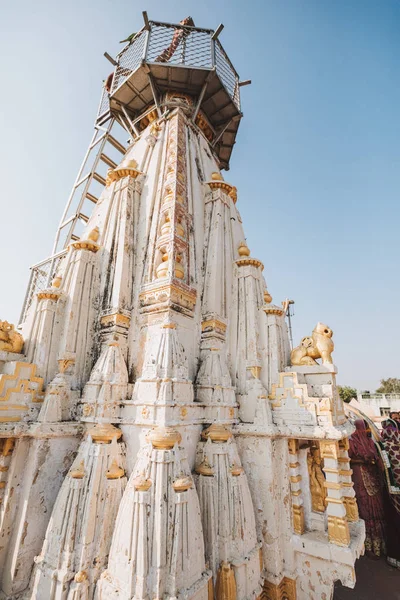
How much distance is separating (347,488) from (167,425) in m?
5.17

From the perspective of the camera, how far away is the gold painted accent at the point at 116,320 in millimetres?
5930

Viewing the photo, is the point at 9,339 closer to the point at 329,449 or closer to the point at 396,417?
the point at 329,449

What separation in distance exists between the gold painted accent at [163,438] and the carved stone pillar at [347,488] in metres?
4.61

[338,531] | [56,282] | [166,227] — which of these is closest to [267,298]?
[166,227]

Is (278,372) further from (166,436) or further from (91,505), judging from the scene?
(91,505)

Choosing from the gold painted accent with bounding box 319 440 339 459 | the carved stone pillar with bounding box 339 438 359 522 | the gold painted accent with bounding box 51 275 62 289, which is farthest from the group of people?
the gold painted accent with bounding box 51 275 62 289

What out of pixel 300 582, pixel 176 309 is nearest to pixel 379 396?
pixel 300 582

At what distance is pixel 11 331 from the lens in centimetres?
544

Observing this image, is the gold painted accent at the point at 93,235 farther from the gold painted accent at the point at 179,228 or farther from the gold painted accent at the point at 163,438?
the gold painted accent at the point at 163,438

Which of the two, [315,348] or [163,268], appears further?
[315,348]

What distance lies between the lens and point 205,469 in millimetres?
4809

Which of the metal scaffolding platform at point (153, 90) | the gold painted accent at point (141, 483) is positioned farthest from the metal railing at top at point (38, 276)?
the gold painted accent at point (141, 483)

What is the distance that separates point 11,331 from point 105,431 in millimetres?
2805

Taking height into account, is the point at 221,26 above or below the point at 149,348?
above
